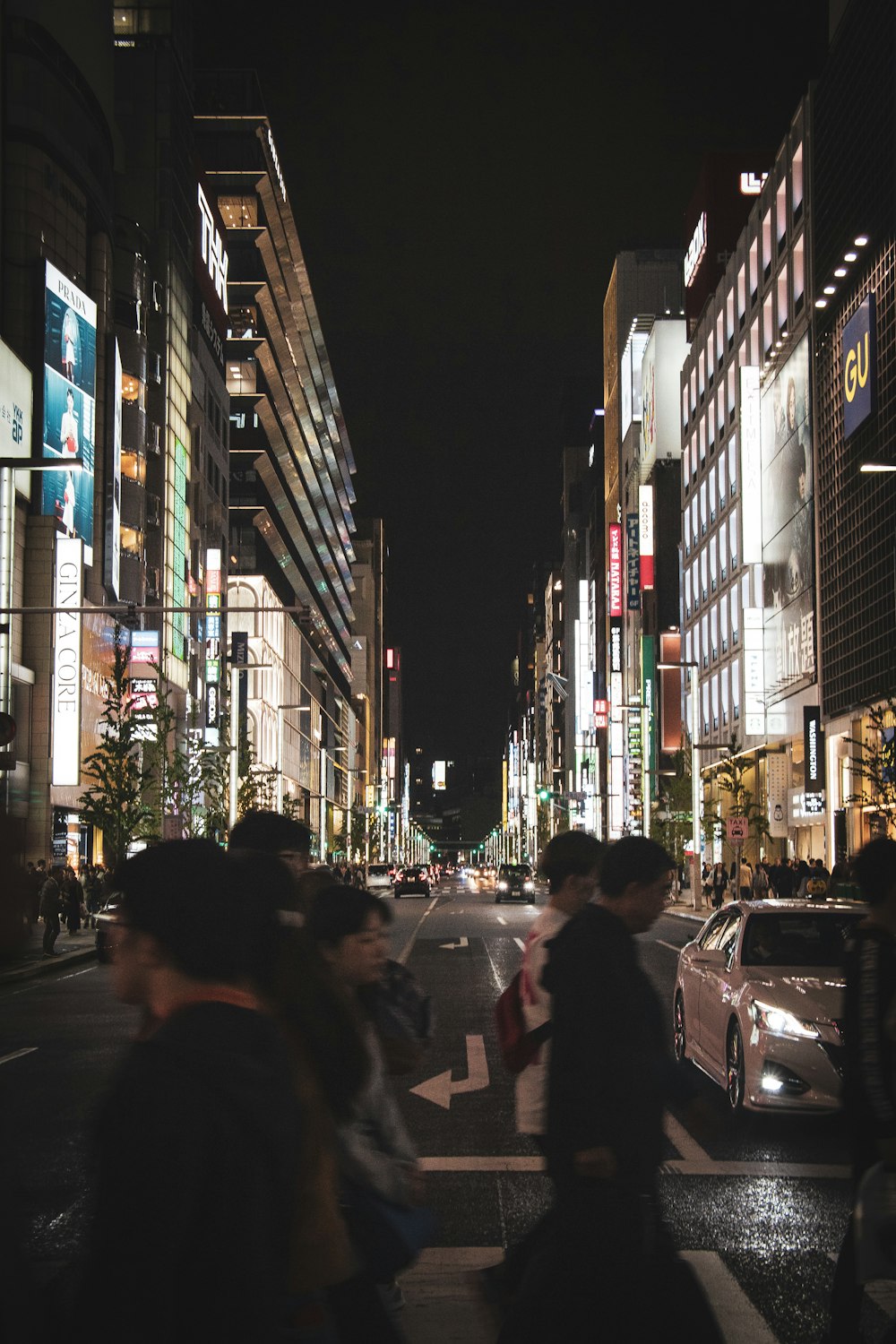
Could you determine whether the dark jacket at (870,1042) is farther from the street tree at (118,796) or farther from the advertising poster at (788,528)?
the advertising poster at (788,528)

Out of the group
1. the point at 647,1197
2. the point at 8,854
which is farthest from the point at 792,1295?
the point at 8,854

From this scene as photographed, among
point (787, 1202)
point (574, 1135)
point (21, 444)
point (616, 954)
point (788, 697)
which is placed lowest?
point (787, 1202)

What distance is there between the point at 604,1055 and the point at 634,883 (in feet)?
3.44

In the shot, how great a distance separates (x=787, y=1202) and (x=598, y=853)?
3.44 metres

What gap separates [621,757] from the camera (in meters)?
113

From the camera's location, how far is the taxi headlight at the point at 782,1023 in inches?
421

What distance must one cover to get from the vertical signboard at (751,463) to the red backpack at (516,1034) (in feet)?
200

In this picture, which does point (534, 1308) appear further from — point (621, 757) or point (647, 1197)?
point (621, 757)

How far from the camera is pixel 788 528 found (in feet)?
201

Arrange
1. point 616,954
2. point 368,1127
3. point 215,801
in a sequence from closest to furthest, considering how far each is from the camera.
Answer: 1. point 368,1127
2. point 616,954
3. point 215,801

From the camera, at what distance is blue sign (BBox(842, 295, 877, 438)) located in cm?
4825

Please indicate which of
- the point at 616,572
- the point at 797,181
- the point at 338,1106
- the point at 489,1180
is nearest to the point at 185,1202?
the point at 338,1106

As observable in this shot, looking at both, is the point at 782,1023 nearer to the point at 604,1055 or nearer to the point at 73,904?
the point at 604,1055

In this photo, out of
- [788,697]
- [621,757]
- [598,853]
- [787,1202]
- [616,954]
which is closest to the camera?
[616,954]
